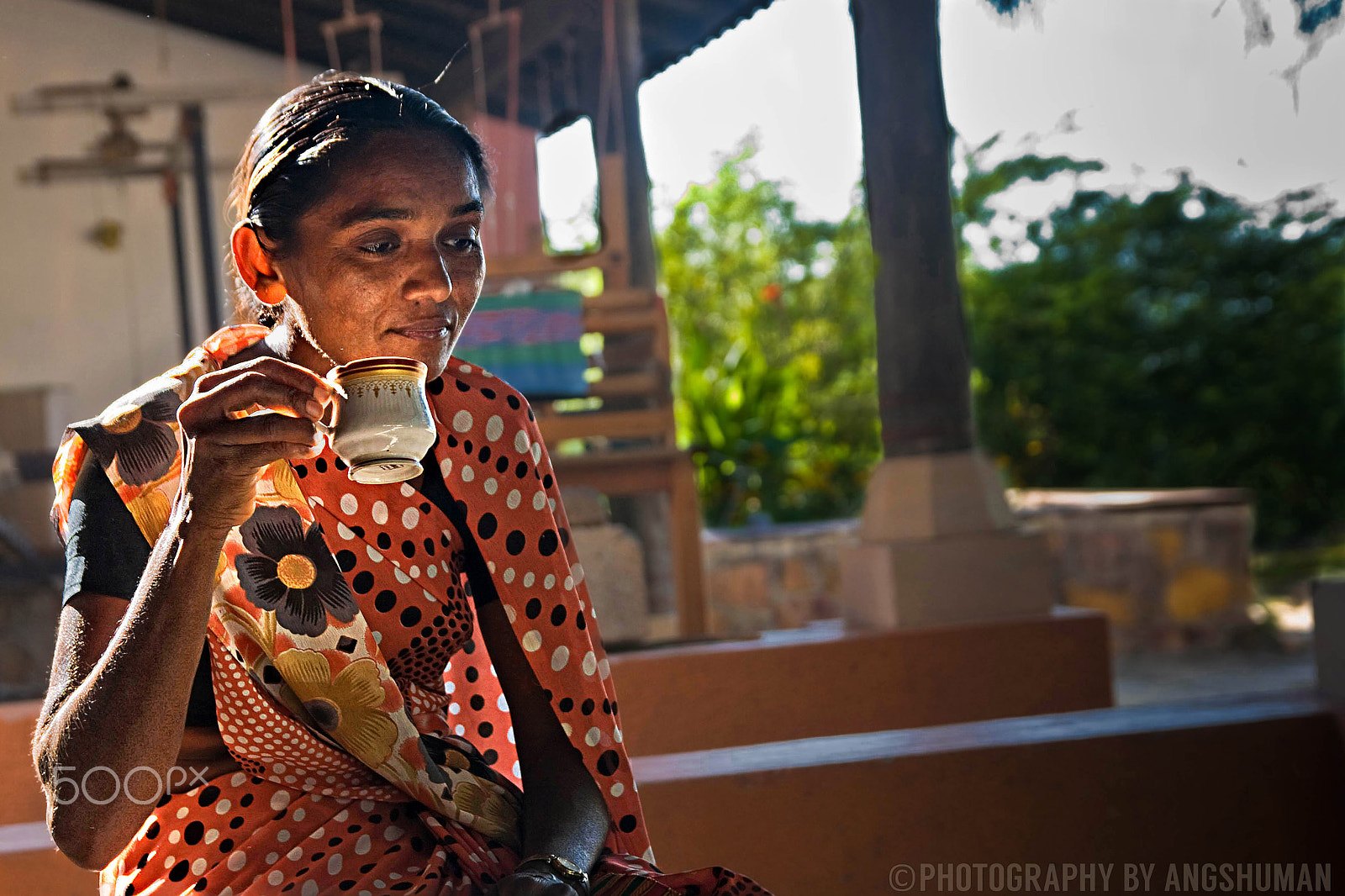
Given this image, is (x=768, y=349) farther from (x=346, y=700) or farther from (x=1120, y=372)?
(x=346, y=700)

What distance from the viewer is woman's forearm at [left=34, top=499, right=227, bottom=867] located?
1070mm

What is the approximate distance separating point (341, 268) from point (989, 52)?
662 centimetres

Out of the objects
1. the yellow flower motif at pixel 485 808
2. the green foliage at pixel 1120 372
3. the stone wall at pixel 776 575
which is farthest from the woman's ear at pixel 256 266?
the green foliage at pixel 1120 372

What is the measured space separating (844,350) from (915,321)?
23.7ft

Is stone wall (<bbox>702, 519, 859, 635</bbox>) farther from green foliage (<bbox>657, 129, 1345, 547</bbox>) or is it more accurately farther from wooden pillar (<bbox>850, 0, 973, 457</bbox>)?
wooden pillar (<bbox>850, 0, 973, 457</bbox>)

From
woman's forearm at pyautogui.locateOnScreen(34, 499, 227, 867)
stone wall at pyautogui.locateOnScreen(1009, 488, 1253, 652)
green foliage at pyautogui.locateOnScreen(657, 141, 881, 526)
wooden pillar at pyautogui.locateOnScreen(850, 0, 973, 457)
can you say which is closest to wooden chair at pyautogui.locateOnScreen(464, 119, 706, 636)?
wooden pillar at pyautogui.locateOnScreen(850, 0, 973, 457)

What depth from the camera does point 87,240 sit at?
24.5 ft

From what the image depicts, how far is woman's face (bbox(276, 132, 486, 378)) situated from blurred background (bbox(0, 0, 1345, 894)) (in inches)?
15.9

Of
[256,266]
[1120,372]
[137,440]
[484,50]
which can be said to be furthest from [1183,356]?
[137,440]

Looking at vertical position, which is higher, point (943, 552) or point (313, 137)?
point (313, 137)

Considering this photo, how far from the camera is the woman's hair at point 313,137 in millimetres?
1242

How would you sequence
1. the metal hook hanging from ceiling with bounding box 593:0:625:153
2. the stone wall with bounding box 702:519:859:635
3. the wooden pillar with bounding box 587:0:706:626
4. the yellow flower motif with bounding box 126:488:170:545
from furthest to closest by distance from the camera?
the stone wall with bounding box 702:519:859:635 → the metal hook hanging from ceiling with bounding box 593:0:625:153 → the wooden pillar with bounding box 587:0:706:626 → the yellow flower motif with bounding box 126:488:170:545

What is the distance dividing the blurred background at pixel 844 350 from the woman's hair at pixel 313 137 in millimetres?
366

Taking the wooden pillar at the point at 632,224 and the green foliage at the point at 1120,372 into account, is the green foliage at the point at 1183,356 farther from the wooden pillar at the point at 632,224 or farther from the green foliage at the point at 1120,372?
the wooden pillar at the point at 632,224
